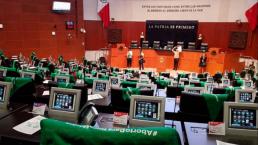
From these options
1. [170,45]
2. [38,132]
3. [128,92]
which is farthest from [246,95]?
[170,45]

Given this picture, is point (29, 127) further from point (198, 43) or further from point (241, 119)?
point (198, 43)

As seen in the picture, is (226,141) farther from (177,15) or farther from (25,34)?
(177,15)

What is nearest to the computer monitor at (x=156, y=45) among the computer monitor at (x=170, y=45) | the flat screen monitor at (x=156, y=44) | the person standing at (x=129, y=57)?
the flat screen monitor at (x=156, y=44)

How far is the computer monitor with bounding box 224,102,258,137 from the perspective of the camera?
206 cm

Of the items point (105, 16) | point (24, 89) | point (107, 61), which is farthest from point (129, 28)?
point (24, 89)

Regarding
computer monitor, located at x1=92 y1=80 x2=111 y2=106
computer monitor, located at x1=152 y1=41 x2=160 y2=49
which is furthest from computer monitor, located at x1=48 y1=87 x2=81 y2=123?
computer monitor, located at x1=152 y1=41 x2=160 y2=49

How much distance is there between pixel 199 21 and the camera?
1351 centimetres

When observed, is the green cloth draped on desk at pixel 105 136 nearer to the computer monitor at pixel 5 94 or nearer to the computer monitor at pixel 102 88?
the computer monitor at pixel 5 94

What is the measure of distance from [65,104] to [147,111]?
862 mm

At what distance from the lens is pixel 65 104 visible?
2396mm

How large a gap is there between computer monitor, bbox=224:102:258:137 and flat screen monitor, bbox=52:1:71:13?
11783 millimetres

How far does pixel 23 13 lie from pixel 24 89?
30.4 feet

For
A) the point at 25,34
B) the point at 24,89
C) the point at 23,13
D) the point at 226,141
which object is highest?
the point at 23,13

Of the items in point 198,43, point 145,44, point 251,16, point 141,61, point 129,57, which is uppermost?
point 251,16
